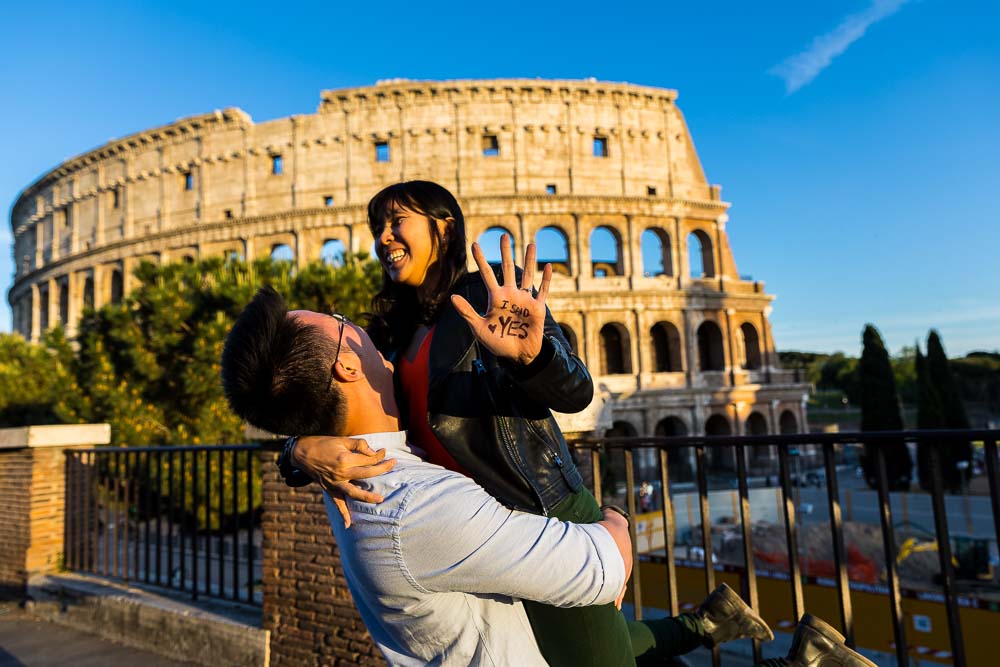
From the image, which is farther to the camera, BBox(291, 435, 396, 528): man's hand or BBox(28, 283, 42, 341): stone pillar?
BBox(28, 283, 42, 341): stone pillar

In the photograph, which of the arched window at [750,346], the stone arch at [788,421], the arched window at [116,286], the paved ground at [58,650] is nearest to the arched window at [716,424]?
the stone arch at [788,421]

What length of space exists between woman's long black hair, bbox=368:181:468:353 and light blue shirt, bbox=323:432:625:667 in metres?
0.55

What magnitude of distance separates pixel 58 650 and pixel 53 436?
2.13 meters

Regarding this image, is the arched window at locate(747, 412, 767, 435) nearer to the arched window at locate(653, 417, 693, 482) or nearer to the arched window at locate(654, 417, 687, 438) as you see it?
the arched window at locate(653, 417, 693, 482)

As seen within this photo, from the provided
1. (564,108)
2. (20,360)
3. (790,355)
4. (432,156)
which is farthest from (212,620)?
(790,355)

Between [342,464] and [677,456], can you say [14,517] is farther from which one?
[677,456]

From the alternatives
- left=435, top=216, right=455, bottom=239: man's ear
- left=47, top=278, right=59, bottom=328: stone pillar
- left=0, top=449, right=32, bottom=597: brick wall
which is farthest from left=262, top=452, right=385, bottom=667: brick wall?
left=47, top=278, right=59, bottom=328: stone pillar

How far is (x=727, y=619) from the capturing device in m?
2.01

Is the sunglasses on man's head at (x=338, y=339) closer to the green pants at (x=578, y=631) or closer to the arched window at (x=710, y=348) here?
the green pants at (x=578, y=631)

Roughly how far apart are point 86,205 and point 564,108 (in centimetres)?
2792

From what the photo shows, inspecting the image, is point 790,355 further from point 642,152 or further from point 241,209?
point 241,209

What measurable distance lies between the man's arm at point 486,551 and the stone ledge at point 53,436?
19.0ft

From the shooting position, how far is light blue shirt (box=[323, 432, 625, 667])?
1.12 m

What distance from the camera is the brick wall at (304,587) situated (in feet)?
11.8
